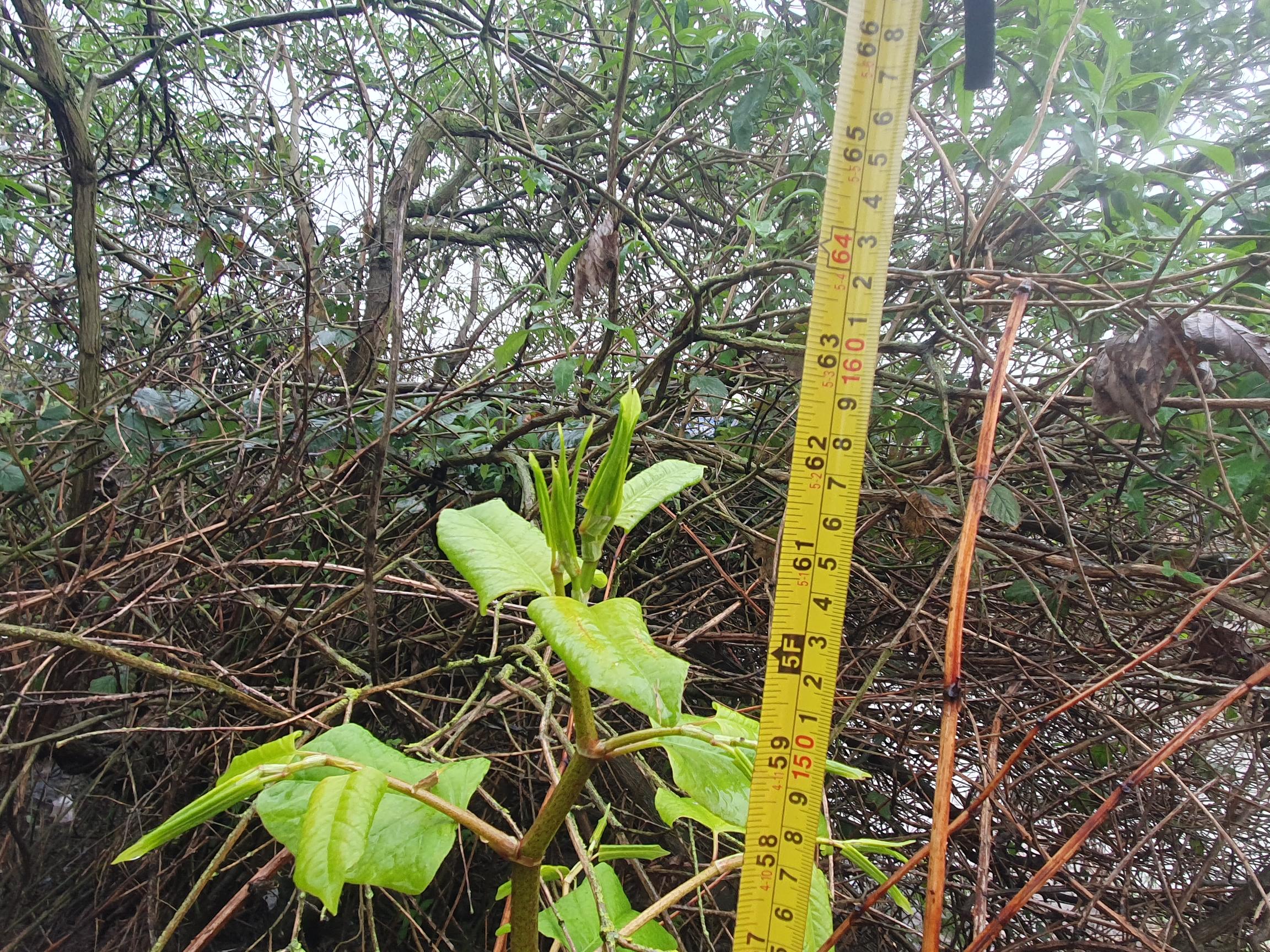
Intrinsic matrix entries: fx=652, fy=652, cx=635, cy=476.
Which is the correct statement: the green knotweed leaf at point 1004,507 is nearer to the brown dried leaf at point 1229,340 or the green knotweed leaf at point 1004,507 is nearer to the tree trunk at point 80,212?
the brown dried leaf at point 1229,340

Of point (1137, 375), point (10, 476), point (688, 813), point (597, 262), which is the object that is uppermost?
point (597, 262)

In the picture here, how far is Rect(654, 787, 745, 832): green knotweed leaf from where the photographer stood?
70 centimetres

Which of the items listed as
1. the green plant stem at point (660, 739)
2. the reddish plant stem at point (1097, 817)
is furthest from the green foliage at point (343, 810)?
the reddish plant stem at point (1097, 817)

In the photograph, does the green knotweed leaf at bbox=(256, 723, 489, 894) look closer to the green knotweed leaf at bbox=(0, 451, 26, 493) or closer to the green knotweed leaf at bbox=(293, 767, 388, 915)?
the green knotweed leaf at bbox=(293, 767, 388, 915)

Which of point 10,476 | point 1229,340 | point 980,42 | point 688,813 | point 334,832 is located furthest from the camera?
point 10,476

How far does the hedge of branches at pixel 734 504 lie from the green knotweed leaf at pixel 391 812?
1.38ft

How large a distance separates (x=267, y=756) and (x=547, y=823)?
0.91ft

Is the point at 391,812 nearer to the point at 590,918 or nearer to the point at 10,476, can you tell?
the point at 590,918

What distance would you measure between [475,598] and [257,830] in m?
1.00

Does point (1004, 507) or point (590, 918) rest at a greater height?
point (1004, 507)

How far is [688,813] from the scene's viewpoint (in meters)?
0.70

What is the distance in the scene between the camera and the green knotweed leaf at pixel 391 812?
590mm

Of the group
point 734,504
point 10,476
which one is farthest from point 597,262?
point 10,476

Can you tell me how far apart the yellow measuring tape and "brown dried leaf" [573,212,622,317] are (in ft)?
3.31
